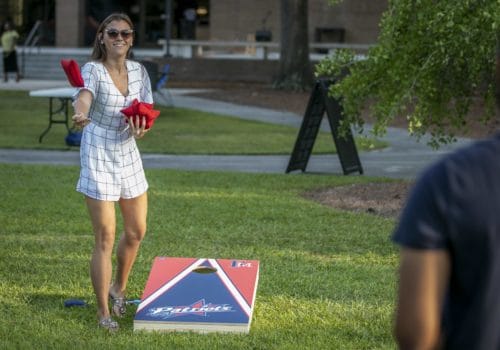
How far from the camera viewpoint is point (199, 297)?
7.00 metres

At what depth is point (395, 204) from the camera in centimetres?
1248

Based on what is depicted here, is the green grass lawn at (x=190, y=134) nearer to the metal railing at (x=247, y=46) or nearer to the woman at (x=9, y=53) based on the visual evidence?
the woman at (x=9, y=53)

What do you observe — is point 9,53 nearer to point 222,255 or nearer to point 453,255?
point 222,255

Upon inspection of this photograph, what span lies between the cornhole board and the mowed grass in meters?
0.08

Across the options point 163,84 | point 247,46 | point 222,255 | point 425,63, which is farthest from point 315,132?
point 247,46

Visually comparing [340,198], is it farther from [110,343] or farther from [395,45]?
[110,343]

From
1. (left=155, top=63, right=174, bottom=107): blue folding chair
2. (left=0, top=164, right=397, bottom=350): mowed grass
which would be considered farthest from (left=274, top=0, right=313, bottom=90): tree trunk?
(left=0, top=164, right=397, bottom=350): mowed grass

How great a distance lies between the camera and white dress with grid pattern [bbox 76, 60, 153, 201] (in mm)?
6930

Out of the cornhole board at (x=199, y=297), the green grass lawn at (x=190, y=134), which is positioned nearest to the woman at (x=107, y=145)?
the cornhole board at (x=199, y=297)

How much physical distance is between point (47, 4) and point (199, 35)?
646 cm

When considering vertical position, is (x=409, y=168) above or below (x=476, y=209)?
below

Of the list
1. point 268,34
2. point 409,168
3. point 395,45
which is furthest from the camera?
point 268,34

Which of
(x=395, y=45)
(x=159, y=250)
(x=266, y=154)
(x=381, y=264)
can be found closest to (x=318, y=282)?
(x=381, y=264)

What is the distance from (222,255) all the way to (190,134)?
37.8 feet
